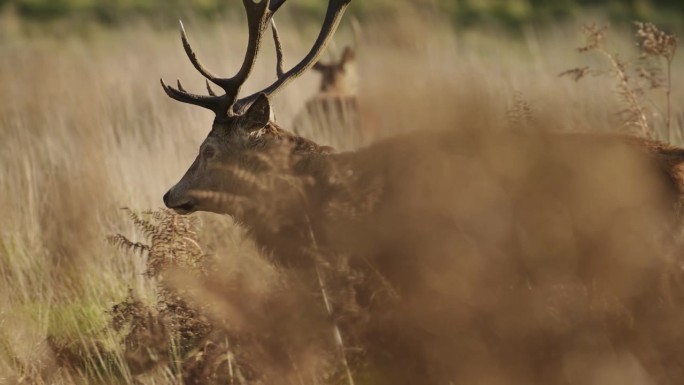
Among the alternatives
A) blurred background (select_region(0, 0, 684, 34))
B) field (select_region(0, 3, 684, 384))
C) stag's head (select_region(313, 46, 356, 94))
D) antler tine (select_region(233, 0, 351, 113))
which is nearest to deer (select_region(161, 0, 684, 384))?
field (select_region(0, 3, 684, 384))

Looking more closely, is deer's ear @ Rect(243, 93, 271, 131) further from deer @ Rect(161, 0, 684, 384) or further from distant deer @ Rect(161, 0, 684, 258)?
deer @ Rect(161, 0, 684, 384)

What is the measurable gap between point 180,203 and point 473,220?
5.75ft

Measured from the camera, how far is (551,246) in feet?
13.9

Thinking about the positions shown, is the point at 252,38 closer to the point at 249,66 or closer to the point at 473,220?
the point at 249,66

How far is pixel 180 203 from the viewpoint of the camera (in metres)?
5.55

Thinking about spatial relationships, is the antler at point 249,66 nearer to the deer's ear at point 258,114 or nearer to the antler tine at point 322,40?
the antler tine at point 322,40

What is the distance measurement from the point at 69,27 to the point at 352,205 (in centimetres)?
2073

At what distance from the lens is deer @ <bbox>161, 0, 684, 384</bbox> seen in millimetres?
4043

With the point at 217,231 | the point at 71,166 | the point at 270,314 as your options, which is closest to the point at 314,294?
the point at 270,314

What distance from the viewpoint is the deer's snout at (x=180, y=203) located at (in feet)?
18.2

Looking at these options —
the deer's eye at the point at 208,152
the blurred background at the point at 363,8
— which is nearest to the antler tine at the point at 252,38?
the deer's eye at the point at 208,152

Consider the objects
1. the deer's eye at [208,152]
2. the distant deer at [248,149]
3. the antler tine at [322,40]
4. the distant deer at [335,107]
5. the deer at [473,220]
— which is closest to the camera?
the deer at [473,220]

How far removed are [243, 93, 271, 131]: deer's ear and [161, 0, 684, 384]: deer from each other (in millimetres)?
637

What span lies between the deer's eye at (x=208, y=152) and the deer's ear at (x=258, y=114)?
0.20 m
